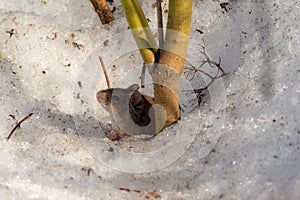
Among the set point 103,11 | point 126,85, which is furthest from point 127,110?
point 103,11

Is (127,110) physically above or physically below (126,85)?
below

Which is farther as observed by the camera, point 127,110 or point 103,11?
point 103,11

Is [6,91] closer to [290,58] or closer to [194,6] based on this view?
[194,6]

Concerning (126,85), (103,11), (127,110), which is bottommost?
(127,110)

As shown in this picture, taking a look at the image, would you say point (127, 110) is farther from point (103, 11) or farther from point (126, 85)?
point (103, 11)

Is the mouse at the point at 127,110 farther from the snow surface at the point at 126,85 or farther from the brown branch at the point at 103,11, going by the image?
the brown branch at the point at 103,11

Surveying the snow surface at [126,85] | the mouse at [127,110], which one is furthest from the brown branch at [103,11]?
the mouse at [127,110]

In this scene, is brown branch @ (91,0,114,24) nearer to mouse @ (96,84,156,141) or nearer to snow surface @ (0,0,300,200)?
snow surface @ (0,0,300,200)
